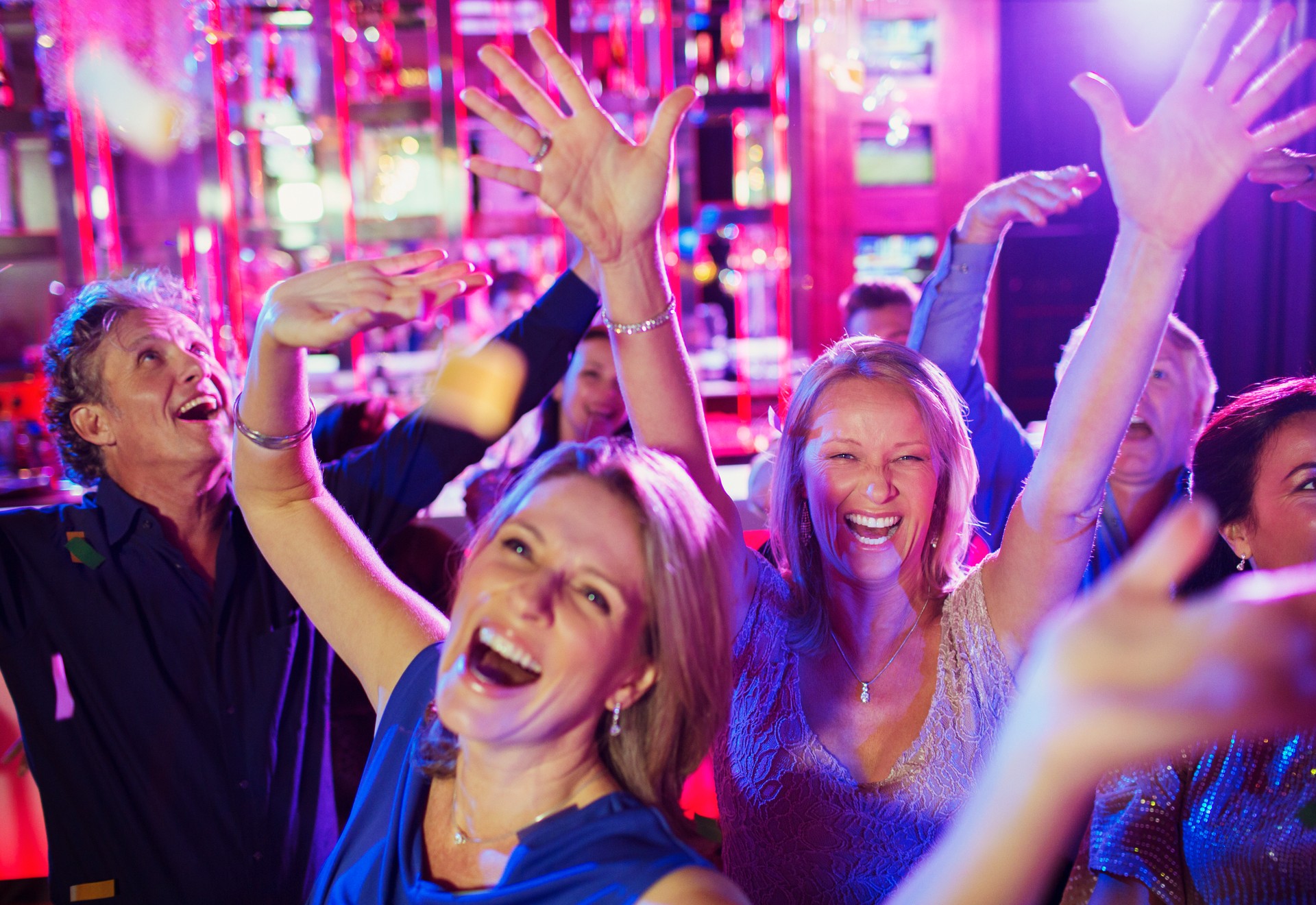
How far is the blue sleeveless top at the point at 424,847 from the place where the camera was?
92 cm

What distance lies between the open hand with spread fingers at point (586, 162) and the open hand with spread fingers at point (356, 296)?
5.7 inches

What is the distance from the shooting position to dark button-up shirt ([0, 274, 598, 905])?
1472 millimetres

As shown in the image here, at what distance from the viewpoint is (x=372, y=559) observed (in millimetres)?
1303

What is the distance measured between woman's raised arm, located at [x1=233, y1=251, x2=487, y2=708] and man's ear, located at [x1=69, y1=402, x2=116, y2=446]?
508mm

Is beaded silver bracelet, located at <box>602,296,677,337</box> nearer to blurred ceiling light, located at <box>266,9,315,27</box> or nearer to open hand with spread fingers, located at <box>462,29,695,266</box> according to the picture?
open hand with spread fingers, located at <box>462,29,695,266</box>

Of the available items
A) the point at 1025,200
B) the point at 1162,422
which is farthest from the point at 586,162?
the point at 1162,422

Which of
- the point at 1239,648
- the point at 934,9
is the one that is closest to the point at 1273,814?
the point at 1239,648

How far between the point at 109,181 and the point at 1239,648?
18.4ft

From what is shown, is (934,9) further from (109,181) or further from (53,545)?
(53,545)

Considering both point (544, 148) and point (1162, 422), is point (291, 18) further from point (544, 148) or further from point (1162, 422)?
point (1162, 422)

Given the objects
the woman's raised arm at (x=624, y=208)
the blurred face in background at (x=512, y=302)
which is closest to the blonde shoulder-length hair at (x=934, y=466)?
the woman's raised arm at (x=624, y=208)

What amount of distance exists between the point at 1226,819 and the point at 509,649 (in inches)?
36.4

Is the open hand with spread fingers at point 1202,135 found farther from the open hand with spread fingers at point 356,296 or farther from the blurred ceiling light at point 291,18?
the blurred ceiling light at point 291,18

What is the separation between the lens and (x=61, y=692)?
1492 mm
